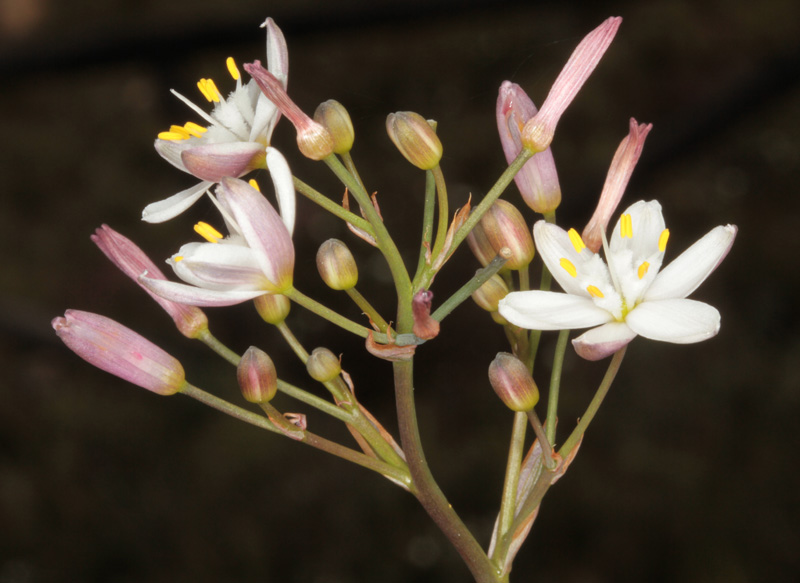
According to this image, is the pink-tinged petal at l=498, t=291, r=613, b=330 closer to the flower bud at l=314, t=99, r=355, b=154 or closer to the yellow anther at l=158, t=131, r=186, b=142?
the flower bud at l=314, t=99, r=355, b=154

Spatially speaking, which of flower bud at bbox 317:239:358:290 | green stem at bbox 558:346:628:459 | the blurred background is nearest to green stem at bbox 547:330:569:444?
green stem at bbox 558:346:628:459

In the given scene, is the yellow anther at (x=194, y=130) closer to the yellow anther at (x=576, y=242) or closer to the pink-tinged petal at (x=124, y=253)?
the pink-tinged petal at (x=124, y=253)

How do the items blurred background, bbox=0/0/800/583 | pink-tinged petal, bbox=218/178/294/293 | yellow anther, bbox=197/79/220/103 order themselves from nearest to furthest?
pink-tinged petal, bbox=218/178/294/293
yellow anther, bbox=197/79/220/103
blurred background, bbox=0/0/800/583

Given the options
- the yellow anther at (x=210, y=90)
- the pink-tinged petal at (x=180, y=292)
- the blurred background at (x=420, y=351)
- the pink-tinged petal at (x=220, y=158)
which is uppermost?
the yellow anther at (x=210, y=90)

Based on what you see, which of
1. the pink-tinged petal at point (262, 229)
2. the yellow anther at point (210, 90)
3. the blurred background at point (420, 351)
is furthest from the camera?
the blurred background at point (420, 351)

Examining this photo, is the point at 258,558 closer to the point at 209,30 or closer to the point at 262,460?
the point at 262,460

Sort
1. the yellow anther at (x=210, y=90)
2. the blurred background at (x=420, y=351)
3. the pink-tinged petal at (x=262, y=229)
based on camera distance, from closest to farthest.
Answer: the pink-tinged petal at (x=262, y=229)
the yellow anther at (x=210, y=90)
the blurred background at (x=420, y=351)

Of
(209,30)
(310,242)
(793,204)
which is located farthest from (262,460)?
(793,204)

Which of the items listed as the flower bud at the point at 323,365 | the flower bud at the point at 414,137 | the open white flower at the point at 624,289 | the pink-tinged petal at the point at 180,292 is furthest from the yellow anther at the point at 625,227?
the pink-tinged petal at the point at 180,292
